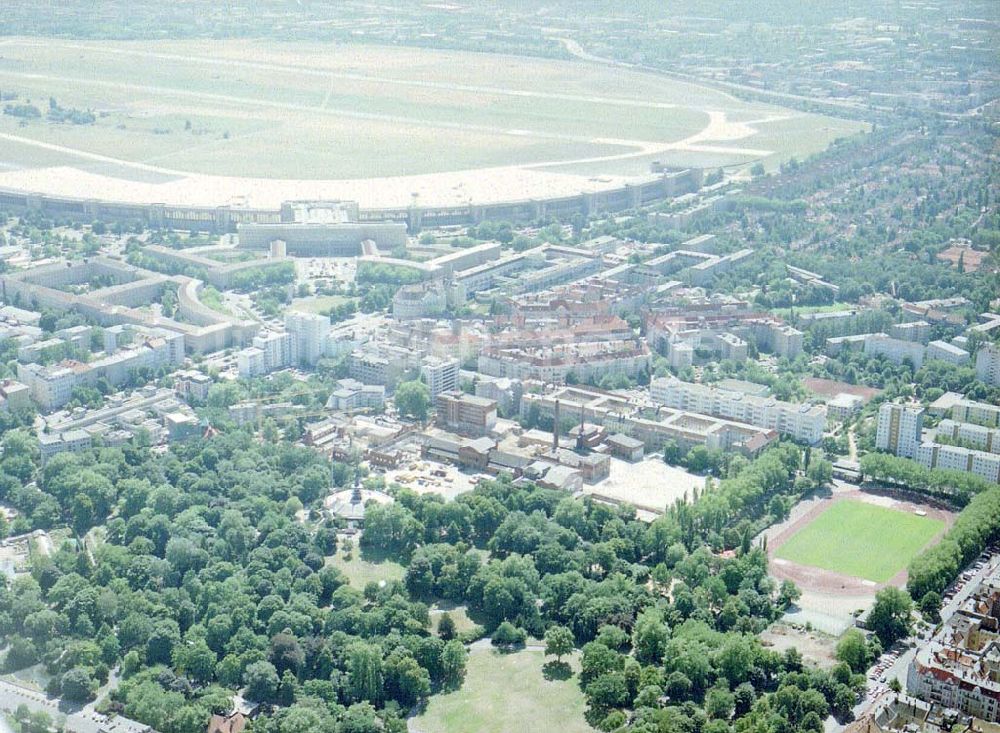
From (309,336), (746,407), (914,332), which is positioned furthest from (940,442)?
(309,336)

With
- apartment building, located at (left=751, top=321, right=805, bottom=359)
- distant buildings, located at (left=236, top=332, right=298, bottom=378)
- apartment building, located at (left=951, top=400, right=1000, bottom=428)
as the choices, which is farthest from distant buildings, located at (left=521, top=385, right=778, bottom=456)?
distant buildings, located at (left=236, top=332, right=298, bottom=378)

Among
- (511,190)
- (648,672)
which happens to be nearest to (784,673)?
(648,672)

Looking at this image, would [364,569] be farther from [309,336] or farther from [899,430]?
[899,430]

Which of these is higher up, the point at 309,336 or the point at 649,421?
the point at 309,336

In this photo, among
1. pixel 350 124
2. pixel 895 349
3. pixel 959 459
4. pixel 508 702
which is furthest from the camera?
pixel 350 124

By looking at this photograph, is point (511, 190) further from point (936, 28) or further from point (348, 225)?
point (936, 28)

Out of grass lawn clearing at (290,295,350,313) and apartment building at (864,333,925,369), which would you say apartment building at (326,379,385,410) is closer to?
grass lawn clearing at (290,295,350,313)

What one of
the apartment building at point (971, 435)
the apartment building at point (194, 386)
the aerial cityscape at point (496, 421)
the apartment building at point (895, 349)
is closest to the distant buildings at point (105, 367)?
the aerial cityscape at point (496, 421)
